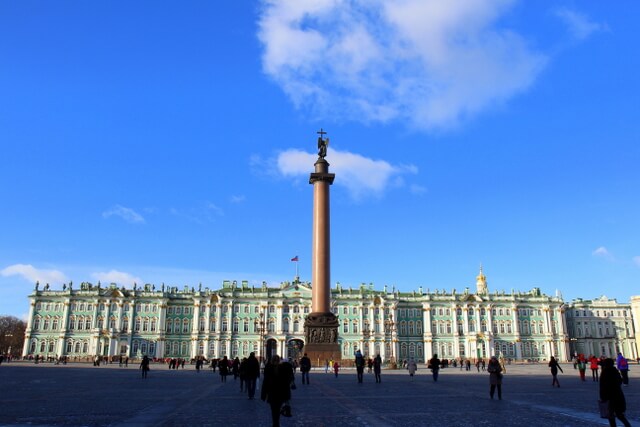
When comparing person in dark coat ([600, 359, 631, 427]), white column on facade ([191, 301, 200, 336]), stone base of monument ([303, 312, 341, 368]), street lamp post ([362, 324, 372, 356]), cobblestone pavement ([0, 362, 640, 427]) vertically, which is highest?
white column on facade ([191, 301, 200, 336])

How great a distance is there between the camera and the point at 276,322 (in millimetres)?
100438

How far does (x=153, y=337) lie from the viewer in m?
98.6

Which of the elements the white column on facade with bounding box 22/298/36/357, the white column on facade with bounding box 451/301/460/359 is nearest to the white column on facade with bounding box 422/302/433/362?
the white column on facade with bounding box 451/301/460/359

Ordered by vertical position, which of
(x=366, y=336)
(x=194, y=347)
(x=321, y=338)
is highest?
(x=366, y=336)

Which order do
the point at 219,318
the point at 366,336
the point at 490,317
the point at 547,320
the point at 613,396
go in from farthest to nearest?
the point at 547,320 → the point at 490,317 → the point at 366,336 → the point at 219,318 → the point at 613,396

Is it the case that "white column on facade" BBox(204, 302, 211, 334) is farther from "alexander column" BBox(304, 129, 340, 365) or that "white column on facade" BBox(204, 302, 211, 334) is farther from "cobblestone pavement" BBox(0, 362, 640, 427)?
"cobblestone pavement" BBox(0, 362, 640, 427)

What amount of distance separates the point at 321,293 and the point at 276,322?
190 ft

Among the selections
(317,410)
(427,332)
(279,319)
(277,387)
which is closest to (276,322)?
(279,319)

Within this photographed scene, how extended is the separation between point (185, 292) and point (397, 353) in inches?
1569

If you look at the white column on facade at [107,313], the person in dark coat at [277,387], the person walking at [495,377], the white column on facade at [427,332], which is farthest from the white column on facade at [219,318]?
the person in dark coat at [277,387]

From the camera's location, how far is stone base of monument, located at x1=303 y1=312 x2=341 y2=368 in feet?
144

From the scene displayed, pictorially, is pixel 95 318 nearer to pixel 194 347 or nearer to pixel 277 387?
pixel 194 347

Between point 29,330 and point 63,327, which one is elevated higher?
point 63,327

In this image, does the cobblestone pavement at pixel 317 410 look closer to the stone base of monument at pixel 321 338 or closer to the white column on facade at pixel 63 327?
the stone base of monument at pixel 321 338
